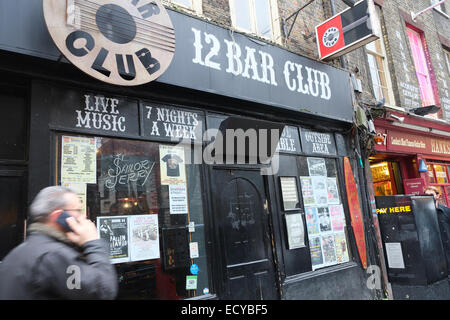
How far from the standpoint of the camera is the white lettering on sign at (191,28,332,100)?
5.10 meters

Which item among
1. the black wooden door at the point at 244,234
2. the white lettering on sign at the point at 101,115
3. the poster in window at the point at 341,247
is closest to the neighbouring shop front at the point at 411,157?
the poster in window at the point at 341,247

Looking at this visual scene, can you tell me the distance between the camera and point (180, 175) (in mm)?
4723

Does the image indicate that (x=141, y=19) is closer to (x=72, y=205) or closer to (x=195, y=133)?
(x=195, y=133)

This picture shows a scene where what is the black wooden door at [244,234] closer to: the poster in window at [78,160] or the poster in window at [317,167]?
the poster in window at [317,167]

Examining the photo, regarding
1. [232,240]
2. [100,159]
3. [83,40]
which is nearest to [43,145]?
[100,159]

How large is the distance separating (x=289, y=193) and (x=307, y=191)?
20.9 inches

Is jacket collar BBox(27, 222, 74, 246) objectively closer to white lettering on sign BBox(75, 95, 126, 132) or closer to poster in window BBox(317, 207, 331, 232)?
white lettering on sign BBox(75, 95, 126, 132)

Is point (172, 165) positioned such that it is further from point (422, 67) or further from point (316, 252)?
point (422, 67)

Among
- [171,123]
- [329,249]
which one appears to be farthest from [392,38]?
[171,123]

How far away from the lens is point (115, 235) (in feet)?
13.0

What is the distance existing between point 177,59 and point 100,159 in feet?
5.92

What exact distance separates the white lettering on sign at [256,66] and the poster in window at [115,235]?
2583 millimetres

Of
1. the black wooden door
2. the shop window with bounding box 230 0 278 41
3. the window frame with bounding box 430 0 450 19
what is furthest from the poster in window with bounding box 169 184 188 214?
the window frame with bounding box 430 0 450 19

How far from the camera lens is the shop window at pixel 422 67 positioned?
34.6 ft
